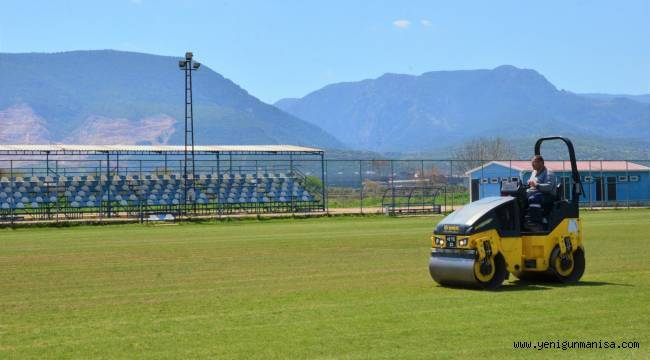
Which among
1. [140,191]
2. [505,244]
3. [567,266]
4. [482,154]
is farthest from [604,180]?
[482,154]

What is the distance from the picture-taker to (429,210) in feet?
177

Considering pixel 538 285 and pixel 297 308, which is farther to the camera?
pixel 538 285

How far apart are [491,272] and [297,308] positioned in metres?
3.38

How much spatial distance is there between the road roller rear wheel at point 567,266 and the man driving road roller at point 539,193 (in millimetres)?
580

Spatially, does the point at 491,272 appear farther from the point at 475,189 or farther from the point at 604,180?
the point at 475,189

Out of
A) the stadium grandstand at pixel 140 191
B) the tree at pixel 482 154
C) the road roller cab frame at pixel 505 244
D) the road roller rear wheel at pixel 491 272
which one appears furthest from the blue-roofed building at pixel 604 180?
the road roller rear wheel at pixel 491 272

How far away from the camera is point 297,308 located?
517 inches

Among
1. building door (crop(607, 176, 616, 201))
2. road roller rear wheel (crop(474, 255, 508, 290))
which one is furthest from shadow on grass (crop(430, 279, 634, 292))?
building door (crop(607, 176, 616, 201))

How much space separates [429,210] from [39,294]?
131ft

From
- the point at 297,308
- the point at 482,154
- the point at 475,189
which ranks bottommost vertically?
the point at 297,308

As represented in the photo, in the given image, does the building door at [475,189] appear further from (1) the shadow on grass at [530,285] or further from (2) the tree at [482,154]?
(1) the shadow on grass at [530,285]

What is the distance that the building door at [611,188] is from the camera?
68062 millimetres

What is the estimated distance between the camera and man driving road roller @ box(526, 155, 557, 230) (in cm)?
1560

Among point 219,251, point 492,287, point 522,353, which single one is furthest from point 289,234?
point 522,353
